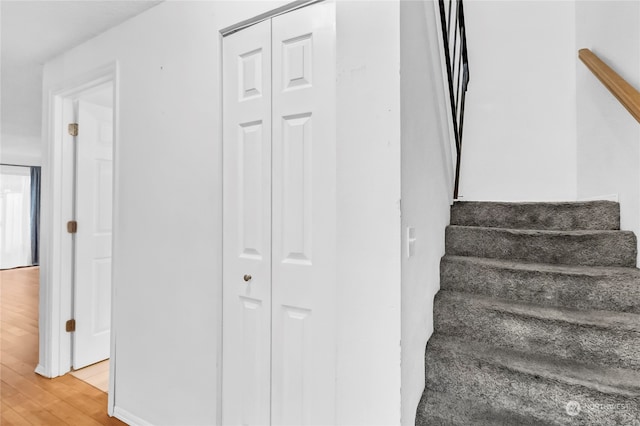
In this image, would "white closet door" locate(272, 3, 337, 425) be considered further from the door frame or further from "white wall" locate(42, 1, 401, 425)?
the door frame

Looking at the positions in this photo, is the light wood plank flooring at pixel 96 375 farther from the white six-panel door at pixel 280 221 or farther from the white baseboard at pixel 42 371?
the white six-panel door at pixel 280 221

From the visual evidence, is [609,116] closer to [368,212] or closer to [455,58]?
[455,58]

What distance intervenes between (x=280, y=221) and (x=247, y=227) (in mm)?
206

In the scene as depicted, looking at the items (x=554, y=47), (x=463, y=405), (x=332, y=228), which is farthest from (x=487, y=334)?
(x=554, y=47)

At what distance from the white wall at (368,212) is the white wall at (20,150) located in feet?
20.6

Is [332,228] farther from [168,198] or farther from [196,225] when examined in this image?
[168,198]

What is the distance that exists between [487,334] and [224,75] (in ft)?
5.92

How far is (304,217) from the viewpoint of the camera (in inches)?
55.1

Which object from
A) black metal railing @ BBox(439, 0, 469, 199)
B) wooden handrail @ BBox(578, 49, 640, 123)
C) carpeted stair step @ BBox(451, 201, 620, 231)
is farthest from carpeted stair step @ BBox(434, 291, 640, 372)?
black metal railing @ BBox(439, 0, 469, 199)

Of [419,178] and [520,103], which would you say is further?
[520,103]

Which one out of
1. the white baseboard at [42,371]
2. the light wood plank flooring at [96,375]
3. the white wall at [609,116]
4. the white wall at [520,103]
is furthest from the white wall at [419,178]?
the white baseboard at [42,371]

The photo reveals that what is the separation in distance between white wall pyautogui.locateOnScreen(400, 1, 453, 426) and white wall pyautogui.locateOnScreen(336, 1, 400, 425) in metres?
0.05

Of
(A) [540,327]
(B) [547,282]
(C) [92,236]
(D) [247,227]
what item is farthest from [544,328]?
(C) [92,236]

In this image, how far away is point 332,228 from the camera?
132cm
